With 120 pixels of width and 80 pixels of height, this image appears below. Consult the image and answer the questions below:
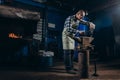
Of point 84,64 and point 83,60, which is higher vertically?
point 83,60

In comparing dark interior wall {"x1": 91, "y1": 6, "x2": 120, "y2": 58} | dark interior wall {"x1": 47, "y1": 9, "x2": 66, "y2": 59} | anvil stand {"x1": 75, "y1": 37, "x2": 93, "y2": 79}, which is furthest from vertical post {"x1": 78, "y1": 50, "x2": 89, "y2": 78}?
dark interior wall {"x1": 47, "y1": 9, "x2": 66, "y2": 59}

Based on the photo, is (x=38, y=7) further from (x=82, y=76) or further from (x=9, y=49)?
(x=82, y=76)

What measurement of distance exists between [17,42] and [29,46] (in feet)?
2.79

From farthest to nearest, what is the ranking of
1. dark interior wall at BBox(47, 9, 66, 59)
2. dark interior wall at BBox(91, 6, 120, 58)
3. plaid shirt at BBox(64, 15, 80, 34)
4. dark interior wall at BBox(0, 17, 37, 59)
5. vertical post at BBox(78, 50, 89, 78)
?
dark interior wall at BBox(47, 9, 66, 59) < dark interior wall at BBox(91, 6, 120, 58) < dark interior wall at BBox(0, 17, 37, 59) < plaid shirt at BBox(64, 15, 80, 34) < vertical post at BBox(78, 50, 89, 78)

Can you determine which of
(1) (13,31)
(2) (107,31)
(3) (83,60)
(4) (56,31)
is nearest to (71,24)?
(3) (83,60)

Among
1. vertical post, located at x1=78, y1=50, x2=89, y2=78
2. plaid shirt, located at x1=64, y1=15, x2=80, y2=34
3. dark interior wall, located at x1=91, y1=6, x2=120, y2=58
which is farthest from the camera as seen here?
dark interior wall, located at x1=91, y1=6, x2=120, y2=58

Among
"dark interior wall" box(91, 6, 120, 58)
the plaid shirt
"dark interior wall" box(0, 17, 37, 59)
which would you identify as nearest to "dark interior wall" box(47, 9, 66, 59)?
"dark interior wall" box(91, 6, 120, 58)

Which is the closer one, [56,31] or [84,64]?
[84,64]

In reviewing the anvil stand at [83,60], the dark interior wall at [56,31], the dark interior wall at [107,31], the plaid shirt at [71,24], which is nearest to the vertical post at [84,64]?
the anvil stand at [83,60]

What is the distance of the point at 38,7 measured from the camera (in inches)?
538

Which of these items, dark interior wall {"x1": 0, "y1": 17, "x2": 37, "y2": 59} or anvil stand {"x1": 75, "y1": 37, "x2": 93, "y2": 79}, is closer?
anvil stand {"x1": 75, "y1": 37, "x2": 93, "y2": 79}

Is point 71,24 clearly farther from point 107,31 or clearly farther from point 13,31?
point 107,31

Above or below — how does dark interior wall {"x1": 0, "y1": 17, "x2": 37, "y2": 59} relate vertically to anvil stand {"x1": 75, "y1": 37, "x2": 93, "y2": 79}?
above

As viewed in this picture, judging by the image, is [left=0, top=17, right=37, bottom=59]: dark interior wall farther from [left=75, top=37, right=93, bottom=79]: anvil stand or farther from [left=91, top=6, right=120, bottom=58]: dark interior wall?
[left=75, top=37, right=93, bottom=79]: anvil stand
